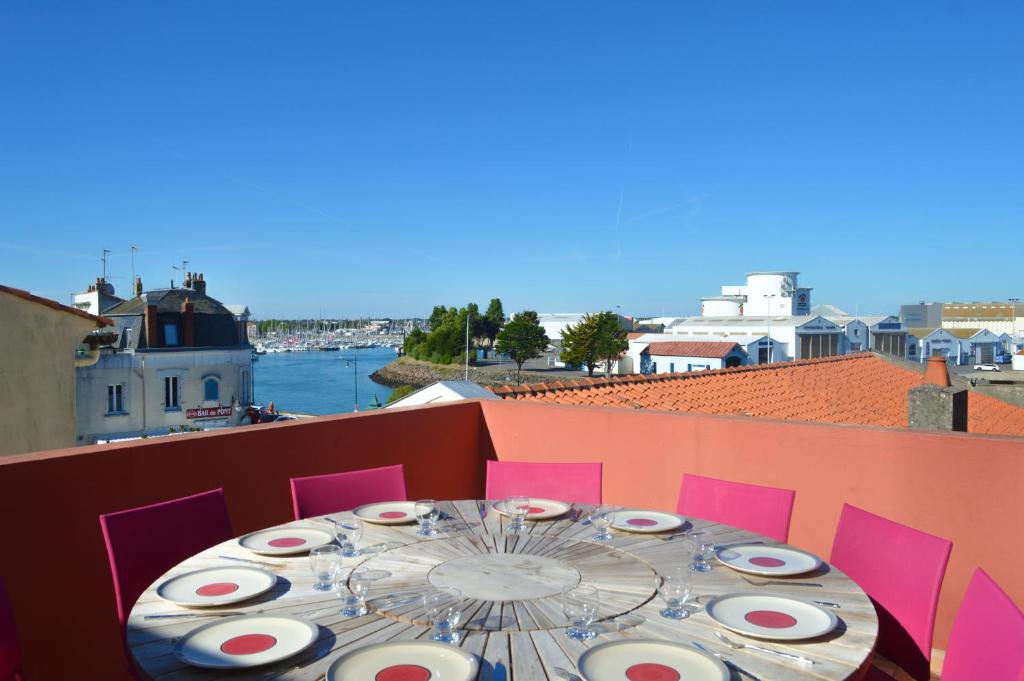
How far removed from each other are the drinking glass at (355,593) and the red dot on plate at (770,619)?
104 centimetres

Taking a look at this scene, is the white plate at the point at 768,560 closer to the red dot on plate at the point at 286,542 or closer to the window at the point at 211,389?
the red dot on plate at the point at 286,542

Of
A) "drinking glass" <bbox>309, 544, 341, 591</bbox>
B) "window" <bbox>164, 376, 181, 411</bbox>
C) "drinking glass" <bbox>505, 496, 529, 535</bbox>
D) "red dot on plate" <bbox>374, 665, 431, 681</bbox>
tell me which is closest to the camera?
"red dot on plate" <bbox>374, 665, 431, 681</bbox>

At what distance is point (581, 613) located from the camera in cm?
171

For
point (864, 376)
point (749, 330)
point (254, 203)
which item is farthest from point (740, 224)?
A: point (254, 203)

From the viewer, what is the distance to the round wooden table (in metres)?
1.54

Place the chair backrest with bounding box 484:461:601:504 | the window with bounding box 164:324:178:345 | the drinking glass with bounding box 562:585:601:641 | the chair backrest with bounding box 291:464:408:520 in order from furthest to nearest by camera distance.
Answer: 1. the window with bounding box 164:324:178:345
2. the chair backrest with bounding box 484:461:601:504
3. the chair backrest with bounding box 291:464:408:520
4. the drinking glass with bounding box 562:585:601:641

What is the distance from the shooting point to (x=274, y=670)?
1496 mm

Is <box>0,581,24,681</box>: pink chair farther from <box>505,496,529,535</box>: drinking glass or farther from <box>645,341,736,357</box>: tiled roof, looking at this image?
<box>645,341,736,357</box>: tiled roof

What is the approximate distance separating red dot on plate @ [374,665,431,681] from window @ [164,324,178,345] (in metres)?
28.1

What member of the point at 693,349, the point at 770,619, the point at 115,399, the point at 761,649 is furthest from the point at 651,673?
the point at 693,349

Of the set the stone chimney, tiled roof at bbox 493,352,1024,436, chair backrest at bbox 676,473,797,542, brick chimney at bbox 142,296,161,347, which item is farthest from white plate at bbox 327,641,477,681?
brick chimney at bbox 142,296,161,347

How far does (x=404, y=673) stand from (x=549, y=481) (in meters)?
2.15

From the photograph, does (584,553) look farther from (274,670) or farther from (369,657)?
(274,670)

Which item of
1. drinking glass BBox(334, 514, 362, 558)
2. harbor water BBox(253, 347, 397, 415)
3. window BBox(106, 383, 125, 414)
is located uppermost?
drinking glass BBox(334, 514, 362, 558)
